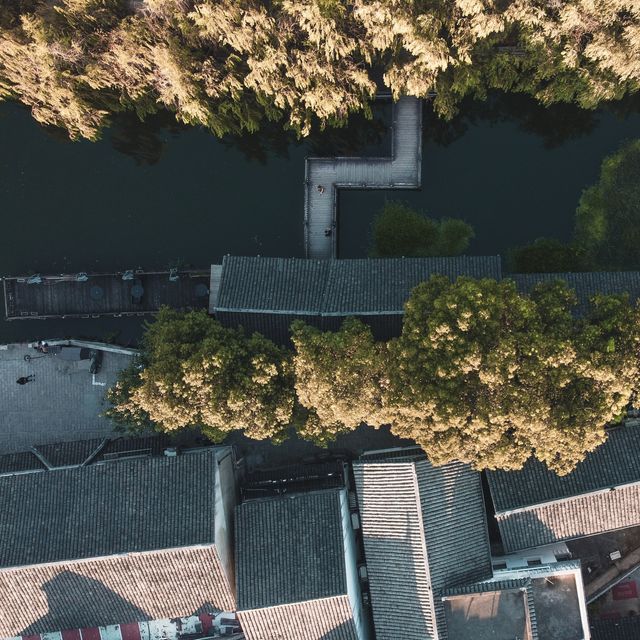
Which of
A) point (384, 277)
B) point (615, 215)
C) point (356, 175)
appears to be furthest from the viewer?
point (356, 175)

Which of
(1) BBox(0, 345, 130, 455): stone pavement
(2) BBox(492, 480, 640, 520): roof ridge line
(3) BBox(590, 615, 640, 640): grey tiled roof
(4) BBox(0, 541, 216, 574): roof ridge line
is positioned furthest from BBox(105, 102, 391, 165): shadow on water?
(3) BBox(590, 615, 640, 640): grey tiled roof

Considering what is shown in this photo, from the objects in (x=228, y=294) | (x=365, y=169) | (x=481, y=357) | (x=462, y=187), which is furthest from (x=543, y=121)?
(x=228, y=294)

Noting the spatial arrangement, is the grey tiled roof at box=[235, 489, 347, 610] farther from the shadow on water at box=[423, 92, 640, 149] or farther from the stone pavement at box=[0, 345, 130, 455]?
the shadow on water at box=[423, 92, 640, 149]

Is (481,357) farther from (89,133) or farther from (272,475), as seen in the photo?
(89,133)

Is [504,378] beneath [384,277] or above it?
beneath

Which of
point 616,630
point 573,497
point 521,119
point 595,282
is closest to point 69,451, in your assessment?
point 573,497

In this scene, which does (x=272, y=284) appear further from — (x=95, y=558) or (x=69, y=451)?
(x=95, y=558)
